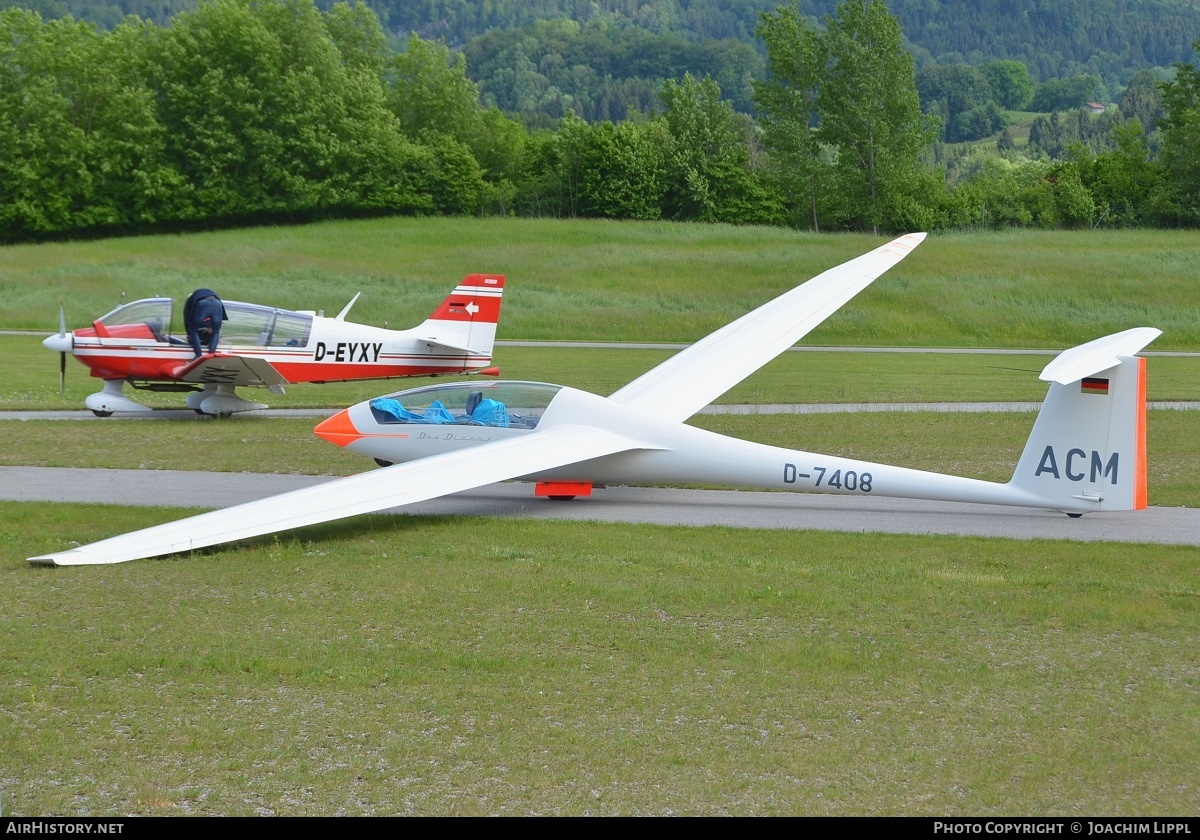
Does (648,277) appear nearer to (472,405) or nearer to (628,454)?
(472,405)

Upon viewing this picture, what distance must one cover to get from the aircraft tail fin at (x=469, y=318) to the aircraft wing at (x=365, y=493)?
11.1 metres


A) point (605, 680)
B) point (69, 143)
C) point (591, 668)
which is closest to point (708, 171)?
point (69, 143)

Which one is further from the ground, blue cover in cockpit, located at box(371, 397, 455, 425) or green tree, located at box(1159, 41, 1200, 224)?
green tree, located at box(1159, 41, 1200, 224)

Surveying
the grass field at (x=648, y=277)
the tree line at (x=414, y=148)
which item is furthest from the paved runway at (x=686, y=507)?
the tree line at (x=414, y=148)

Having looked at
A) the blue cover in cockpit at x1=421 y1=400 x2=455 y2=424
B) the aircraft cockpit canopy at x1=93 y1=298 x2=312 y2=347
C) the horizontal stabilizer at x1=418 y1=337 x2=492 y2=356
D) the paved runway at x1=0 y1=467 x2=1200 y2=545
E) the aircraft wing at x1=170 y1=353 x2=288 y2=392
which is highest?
the aircraft cockpit canopy at x1=93 y1=298 x2=312 y2=347

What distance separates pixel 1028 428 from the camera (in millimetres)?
20438

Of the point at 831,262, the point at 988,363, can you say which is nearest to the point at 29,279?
the point at 831,262

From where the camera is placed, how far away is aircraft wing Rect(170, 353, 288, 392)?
20.9 meters

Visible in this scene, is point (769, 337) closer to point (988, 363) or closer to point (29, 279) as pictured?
point (988, 363)

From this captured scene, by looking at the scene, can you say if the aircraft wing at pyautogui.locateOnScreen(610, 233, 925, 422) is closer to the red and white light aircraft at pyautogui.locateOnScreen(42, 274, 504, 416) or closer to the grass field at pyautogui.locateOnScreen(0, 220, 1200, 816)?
the grass field at pyautogui.locateOnScreen(0, 220, 1200, 816)

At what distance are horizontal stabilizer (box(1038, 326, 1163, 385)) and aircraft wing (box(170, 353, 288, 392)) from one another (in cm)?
1391

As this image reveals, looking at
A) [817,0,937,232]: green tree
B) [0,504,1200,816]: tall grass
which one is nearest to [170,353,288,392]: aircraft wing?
[0,504,1200,816]: tall grass

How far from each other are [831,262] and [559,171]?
44127mm

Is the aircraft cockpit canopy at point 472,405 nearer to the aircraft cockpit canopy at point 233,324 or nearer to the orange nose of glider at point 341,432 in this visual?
the orange nose of glider at point 341,432
